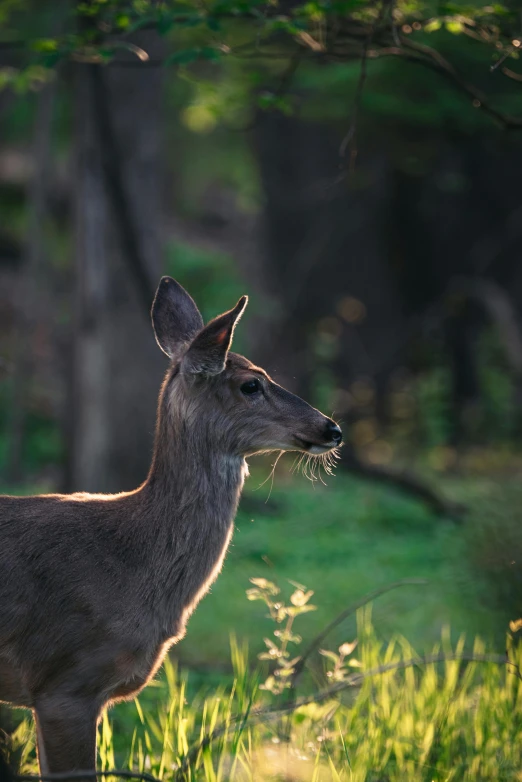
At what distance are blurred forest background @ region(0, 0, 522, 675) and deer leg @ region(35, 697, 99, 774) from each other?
1509 millimetres

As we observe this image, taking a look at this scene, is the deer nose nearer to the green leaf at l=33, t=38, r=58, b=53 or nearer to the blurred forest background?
the blurred forest background

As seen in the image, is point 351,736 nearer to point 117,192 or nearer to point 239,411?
point 239,411

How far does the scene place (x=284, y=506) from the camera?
38.1 ft

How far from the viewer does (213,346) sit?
15.0ft

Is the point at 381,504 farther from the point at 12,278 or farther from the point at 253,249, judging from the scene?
the point at 253,249

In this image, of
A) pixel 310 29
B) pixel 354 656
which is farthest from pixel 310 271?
pixel 354 656

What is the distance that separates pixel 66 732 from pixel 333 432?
1655 mm

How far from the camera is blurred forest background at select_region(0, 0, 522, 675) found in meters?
7.89

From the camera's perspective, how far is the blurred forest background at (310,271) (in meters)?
7.89

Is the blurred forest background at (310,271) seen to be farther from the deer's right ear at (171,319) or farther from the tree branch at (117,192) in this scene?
the deer's right ear at (171,319)

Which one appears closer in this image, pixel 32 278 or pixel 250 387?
pixel 250 387

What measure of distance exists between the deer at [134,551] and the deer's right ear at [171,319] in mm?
135

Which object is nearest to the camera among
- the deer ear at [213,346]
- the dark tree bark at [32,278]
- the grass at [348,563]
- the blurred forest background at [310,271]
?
the deer ear at [213,346]

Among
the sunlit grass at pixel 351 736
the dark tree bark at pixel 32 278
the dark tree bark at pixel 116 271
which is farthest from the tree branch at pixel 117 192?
the sunlit grass at pixel 351 736
